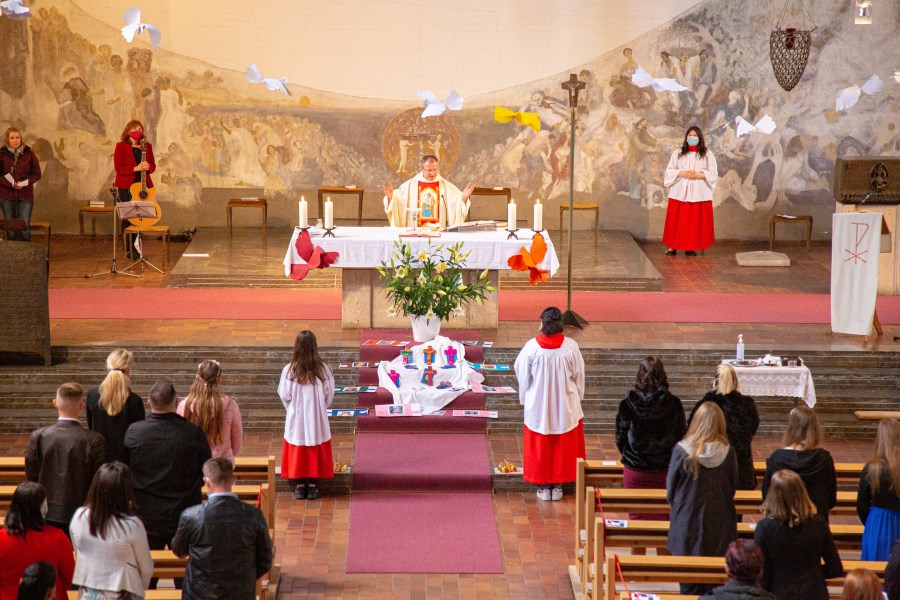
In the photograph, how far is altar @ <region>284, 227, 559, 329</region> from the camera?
1190 cm

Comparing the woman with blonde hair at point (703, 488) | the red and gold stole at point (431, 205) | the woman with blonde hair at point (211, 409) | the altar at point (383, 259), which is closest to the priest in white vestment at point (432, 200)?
the red and gold stole at point (431, 205)

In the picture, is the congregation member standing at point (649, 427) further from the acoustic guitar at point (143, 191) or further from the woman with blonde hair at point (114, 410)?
the acoustic guitar at point (143, 191)

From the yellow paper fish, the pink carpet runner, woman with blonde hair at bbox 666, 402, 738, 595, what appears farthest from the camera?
the pink carpet runner

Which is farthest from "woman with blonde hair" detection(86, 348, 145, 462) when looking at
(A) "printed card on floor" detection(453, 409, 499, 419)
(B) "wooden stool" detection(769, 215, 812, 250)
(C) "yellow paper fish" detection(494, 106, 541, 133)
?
(B) "wooden stool" detection(769, 215, 812, 250)

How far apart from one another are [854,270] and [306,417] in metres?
6.06

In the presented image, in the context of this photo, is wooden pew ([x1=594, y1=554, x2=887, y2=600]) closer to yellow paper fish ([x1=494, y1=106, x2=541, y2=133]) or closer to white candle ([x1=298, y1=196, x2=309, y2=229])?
yellow paper fish ([x1=494, y1=106, x2=541, y2=133])

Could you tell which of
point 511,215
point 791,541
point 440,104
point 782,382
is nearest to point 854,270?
point 782,382

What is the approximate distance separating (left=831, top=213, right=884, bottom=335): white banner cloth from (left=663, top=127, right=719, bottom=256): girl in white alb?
465cm

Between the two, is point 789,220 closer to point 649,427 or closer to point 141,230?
point 141,230

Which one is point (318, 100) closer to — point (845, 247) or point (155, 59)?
point (155, 59)

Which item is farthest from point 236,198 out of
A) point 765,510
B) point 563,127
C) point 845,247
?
point 765,510

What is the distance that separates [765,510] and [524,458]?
3.81m

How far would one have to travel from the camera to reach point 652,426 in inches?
308

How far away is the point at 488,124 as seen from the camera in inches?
712
